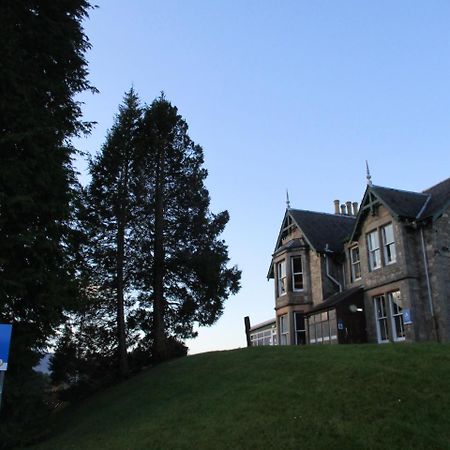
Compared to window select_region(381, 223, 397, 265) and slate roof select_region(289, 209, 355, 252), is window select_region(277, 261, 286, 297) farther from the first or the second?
window select_region(381, 223, 397, 265)

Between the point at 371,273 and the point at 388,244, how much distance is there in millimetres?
1802

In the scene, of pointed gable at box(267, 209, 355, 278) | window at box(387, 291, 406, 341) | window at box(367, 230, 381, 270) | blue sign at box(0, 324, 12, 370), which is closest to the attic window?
pointed gable at box(267, 209, 355, 278)

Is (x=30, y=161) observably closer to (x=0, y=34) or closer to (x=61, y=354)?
(x=0, y=34)

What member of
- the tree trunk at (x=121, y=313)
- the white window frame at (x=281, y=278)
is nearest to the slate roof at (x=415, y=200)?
the white window frame at (x=281, y=278)

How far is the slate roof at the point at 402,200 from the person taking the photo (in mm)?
24766

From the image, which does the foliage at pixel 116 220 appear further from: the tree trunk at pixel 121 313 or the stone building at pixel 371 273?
the stone building at pixel 371 273

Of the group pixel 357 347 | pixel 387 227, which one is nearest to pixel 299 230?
pixel 387 227

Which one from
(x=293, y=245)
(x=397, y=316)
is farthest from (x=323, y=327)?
(x=293, y=245)

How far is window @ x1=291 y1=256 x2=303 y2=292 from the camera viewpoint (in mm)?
32062

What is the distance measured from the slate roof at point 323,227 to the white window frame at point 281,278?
8.46ft

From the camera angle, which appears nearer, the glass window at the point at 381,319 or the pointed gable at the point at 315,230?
the glass window at the point at 381,319

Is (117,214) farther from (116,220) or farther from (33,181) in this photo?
(33,181)

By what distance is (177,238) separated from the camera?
3153 centimetres

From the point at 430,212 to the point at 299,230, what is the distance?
10324 mm
